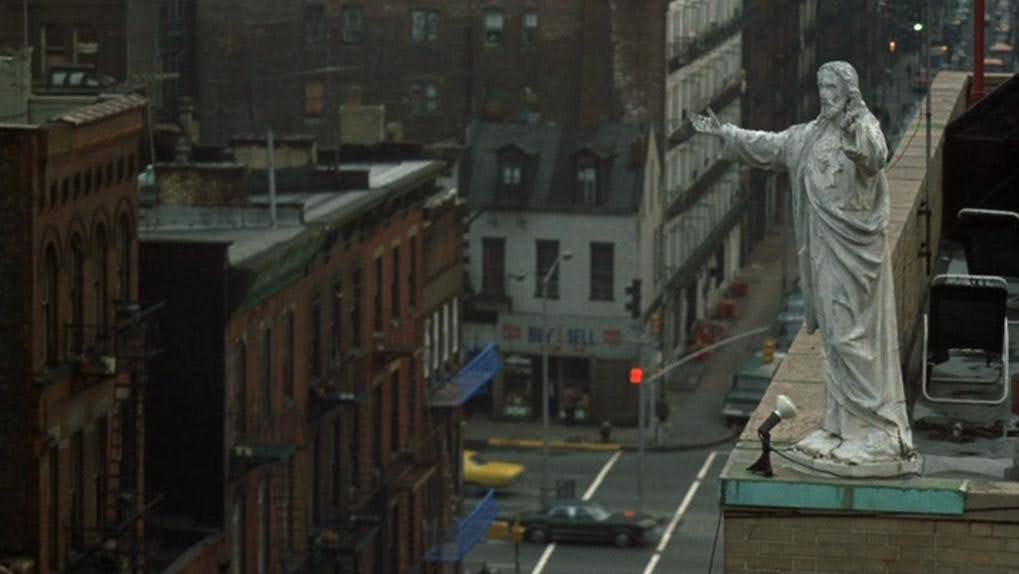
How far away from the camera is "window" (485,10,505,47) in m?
110

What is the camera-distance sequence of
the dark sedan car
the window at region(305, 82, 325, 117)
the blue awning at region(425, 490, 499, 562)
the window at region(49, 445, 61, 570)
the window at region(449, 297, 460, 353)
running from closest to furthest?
the window at region(49, 445, 61, 570)
the blue awning at region(425, 490, 499, 562)
the window at region(449, 297, 460, 353)
the dark sedan car
the window at region(305, 82, 325, 117)

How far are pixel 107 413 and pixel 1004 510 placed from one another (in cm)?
3478

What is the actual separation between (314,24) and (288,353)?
4944cm

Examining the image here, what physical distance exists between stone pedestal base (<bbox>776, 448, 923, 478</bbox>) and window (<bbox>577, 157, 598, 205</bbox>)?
88.4 m

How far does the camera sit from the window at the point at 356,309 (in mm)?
68562

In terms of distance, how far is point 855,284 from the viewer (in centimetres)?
1706

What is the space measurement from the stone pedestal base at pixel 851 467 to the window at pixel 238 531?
40481 millimetres

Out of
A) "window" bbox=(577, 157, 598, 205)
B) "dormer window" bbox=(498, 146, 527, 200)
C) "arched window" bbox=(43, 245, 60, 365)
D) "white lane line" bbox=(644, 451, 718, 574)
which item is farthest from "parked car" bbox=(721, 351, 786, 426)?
"arched window" bbox=(43, 245, 60, 365)

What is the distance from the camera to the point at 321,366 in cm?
6538

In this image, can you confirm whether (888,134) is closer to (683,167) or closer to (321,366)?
(321,366)

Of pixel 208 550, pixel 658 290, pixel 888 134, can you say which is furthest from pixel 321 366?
pixel 658 290

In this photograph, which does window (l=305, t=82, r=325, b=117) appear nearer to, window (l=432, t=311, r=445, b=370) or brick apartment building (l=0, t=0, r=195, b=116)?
brick apartment building (l=0, t=0, r=195, b=116)

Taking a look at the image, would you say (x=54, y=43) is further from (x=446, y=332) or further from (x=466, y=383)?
(x=466, y=383)

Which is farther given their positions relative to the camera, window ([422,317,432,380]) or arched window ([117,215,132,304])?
window ([422,317,432,380])
